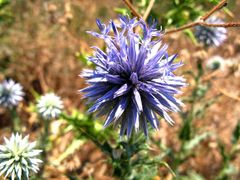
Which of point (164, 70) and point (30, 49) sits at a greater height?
point (30, 49)

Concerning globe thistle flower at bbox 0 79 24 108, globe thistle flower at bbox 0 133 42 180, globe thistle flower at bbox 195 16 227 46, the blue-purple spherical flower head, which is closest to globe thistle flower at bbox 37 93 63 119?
globe thistle flower at bbox 0 79 24 108

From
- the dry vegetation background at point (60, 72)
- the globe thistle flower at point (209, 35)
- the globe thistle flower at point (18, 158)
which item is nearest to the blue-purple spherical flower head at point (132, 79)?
the globe thistle flower at point (18, 158)

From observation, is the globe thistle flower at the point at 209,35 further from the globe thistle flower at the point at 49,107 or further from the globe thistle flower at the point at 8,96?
the globe thistle flower at the point at 8,96

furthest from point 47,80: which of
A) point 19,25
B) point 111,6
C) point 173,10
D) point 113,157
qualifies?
point 113,157

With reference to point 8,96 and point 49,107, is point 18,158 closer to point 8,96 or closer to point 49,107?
point 49,107

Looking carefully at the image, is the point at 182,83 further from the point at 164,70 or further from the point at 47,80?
the point at 47,80

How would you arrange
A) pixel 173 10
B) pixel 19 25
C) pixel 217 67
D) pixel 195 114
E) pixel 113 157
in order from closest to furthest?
pixel 113 157
pixel 173 10
pixel 195 114
pixel 217 67
pixel 19 25

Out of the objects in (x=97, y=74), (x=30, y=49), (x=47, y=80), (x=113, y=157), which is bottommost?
(x=113, y=157)
